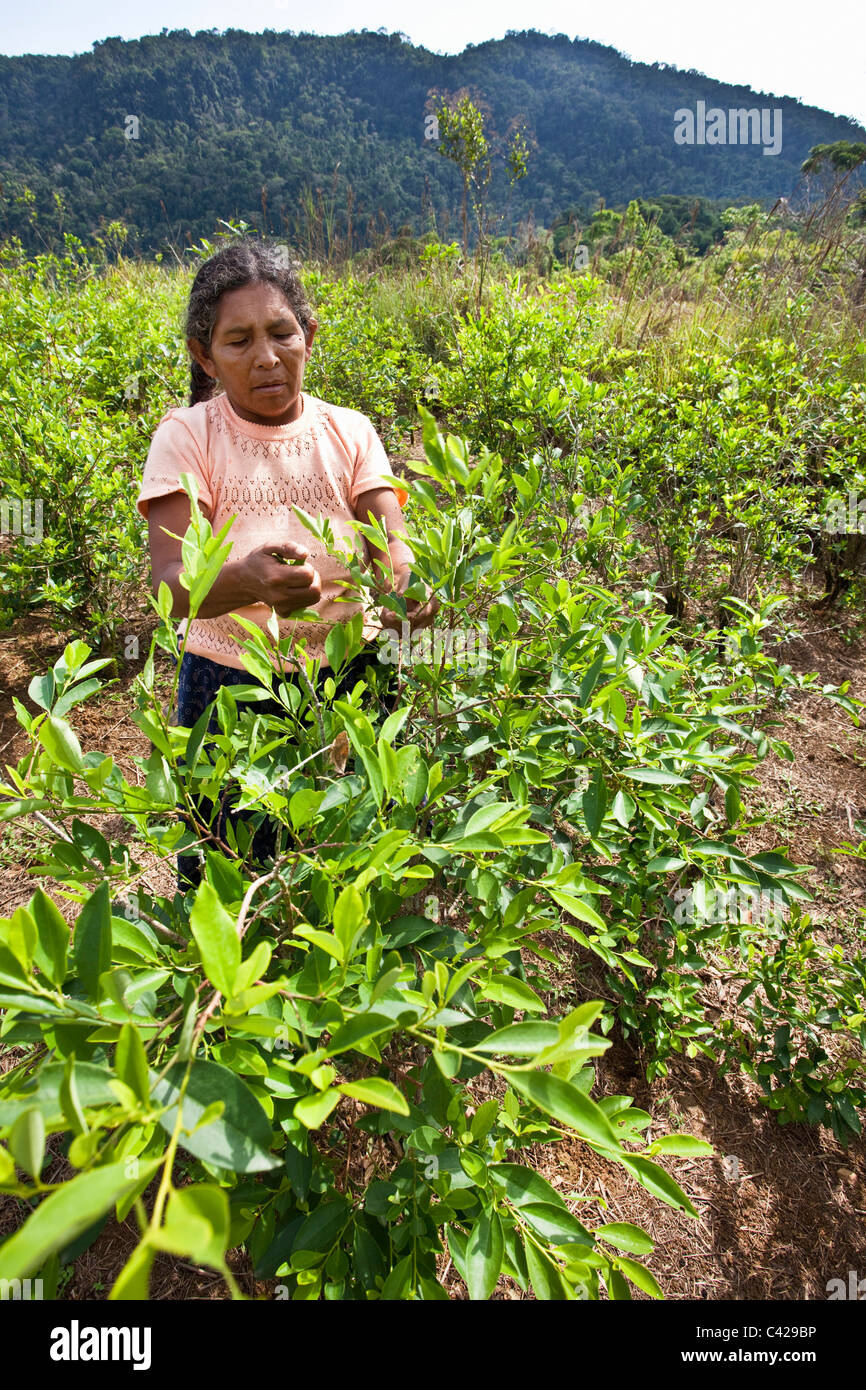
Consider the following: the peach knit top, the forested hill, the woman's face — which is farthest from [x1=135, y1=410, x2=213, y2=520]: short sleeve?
the forested hill

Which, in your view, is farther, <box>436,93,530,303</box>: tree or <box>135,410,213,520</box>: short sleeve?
<box>436,93,530,303</box>: tree

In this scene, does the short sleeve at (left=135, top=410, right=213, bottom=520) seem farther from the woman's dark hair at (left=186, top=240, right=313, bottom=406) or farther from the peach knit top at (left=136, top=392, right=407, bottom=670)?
the woman's dark hair at (left=186, top=240, right=313, bottom=406)

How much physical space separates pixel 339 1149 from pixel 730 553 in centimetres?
283

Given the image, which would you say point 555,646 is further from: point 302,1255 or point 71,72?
point 71,72

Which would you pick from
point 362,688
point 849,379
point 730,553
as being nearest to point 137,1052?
point 362,688

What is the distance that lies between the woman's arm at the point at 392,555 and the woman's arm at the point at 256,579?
0.14m

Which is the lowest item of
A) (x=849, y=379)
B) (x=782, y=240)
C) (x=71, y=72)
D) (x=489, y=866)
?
(x=489, y=866)

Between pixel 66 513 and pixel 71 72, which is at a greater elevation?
pixel 71 72

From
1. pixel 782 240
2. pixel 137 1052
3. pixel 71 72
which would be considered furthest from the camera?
pixel 71 72

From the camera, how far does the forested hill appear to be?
3469 cm

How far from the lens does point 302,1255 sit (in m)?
0.88

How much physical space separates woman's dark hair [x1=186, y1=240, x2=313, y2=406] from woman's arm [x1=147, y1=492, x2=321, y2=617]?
482 millimetres

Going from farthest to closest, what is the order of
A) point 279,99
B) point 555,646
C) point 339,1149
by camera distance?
point 279,99 → point 339,1149 → point 555,646

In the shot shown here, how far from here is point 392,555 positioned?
4.69ft
